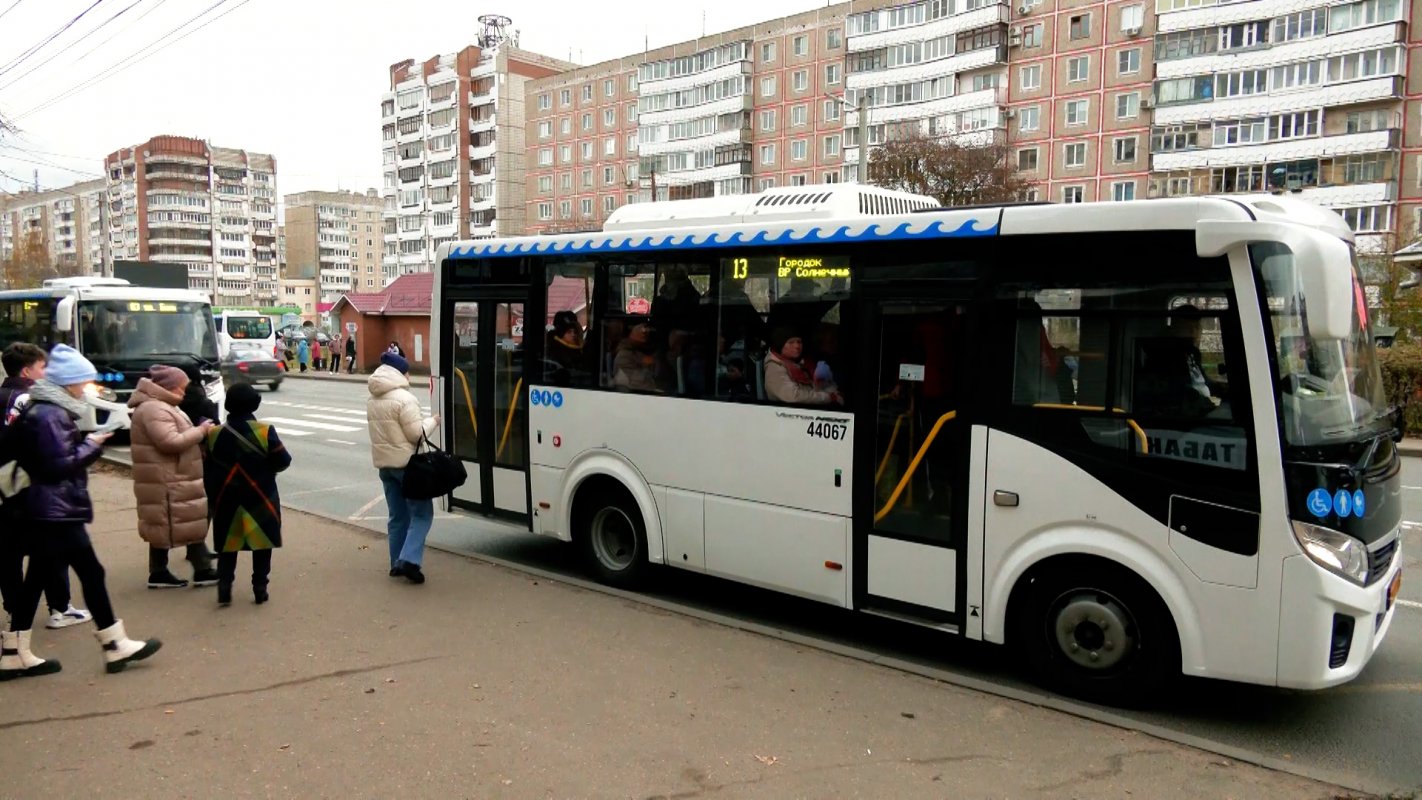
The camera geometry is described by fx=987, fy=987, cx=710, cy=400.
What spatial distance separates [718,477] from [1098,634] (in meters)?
2.76

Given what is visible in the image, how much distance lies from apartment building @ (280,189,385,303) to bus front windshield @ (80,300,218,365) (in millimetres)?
136945

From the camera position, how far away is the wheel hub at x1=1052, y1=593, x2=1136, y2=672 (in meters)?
5.40

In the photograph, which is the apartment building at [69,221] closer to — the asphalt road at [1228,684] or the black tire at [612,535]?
the asphalt road at [1228,684]

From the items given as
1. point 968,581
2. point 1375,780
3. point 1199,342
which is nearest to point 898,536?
point 968,581

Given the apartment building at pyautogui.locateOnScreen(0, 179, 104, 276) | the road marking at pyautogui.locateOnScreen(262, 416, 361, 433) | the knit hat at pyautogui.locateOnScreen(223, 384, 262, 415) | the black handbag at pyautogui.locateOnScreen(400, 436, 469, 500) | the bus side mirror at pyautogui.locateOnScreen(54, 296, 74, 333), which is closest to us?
the knit hat at pyautogui.locateOnScreen(223, 384, 262, 415)

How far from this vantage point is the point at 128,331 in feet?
54.5

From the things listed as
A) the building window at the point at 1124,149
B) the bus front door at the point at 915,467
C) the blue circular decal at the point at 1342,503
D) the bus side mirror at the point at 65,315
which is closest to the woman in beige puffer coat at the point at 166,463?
the bus front door at the point at 915,467

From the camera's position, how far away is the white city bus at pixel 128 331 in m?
16.2

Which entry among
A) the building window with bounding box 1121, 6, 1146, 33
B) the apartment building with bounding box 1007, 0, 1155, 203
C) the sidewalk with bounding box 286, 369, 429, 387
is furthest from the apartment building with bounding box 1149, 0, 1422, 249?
the sidewalk with bounding box 286, 369, 429, 387

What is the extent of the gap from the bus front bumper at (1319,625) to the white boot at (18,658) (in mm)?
6713

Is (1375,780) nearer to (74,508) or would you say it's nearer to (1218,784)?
(1218,784)

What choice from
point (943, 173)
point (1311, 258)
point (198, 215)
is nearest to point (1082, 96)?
point (943, 173)

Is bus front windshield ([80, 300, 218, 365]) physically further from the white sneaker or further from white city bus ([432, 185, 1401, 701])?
white city bus ([432, 185, 1401, 701])

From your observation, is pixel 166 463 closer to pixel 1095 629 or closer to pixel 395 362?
pixel 395 362
